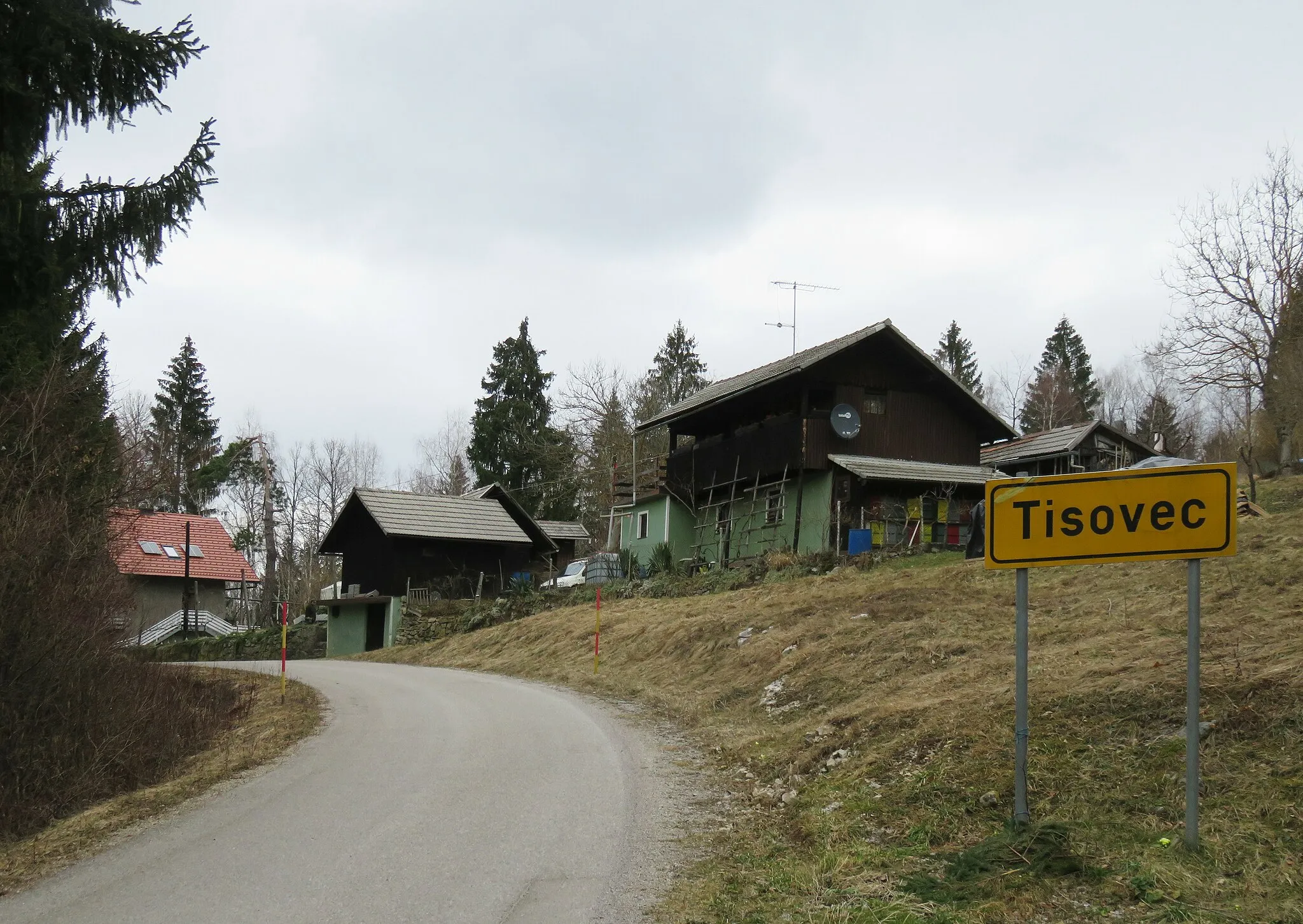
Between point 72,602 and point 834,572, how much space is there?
55.7 feet

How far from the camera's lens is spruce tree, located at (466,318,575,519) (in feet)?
212

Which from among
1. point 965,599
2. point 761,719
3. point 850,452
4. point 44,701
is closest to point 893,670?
point 761,719

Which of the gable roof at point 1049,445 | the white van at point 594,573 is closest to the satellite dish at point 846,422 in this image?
the gable roof at point 1049,445

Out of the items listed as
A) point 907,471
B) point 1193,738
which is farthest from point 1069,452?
point 1193,738

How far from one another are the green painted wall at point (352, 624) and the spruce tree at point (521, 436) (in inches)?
779

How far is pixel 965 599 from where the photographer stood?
687 inches

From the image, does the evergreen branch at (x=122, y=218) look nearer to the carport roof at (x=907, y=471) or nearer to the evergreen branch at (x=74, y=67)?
the evergreen branch at (x=74, y=67)

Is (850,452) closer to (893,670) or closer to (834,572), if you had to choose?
Result: (834,572)

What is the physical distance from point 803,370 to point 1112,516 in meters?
26.9

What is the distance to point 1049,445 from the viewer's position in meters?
41.4

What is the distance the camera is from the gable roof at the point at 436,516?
43.3 m

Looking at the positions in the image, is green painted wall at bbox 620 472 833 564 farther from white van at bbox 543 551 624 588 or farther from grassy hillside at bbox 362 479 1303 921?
grassy hillside at bbox 362 479 1303 921

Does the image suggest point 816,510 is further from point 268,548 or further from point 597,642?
point 268,548

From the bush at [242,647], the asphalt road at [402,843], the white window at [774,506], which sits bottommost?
the bush at [242,647]
